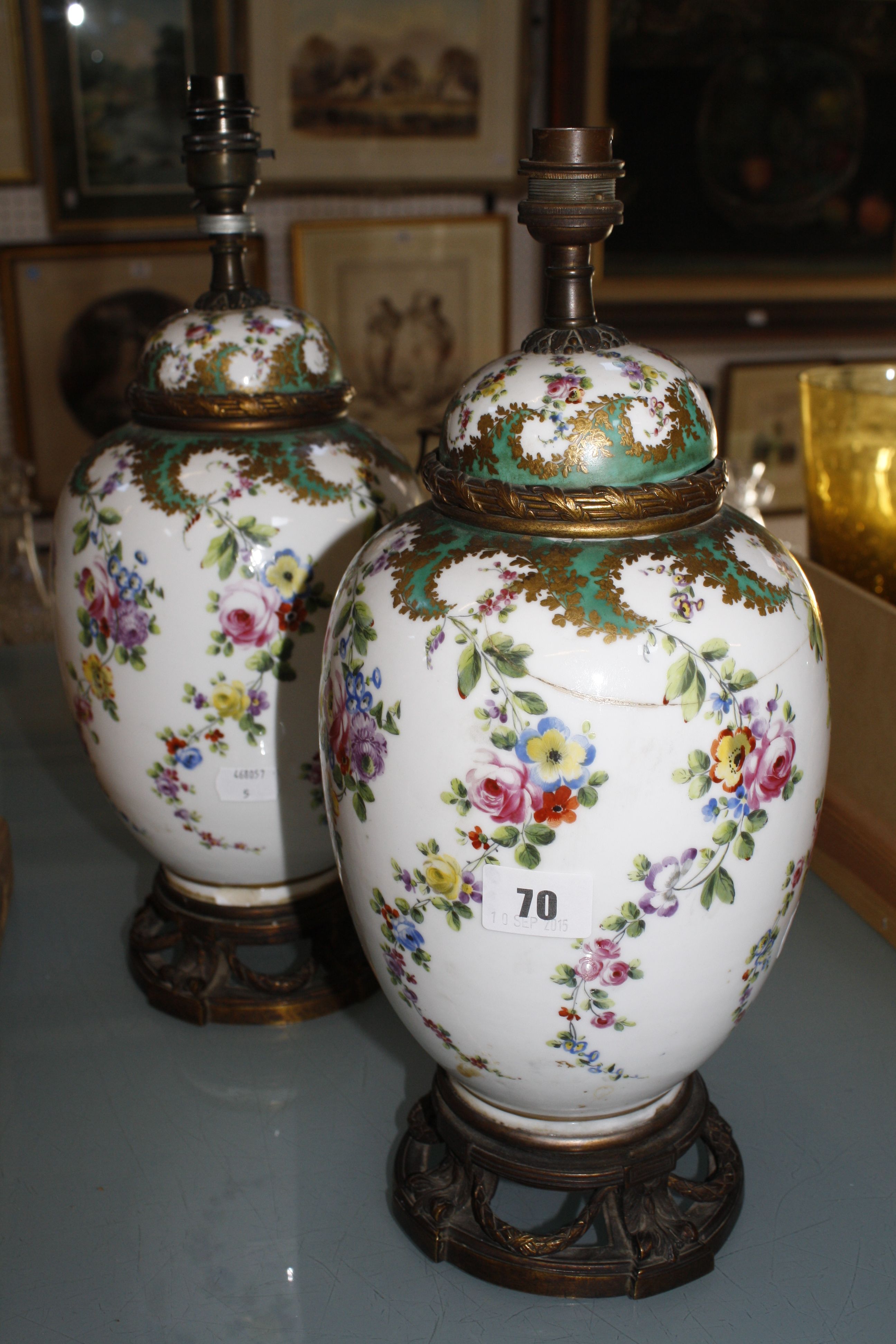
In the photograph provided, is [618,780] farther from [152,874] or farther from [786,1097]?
[152,874]

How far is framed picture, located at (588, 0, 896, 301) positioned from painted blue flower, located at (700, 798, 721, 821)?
237 cm

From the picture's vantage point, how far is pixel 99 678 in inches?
48.7

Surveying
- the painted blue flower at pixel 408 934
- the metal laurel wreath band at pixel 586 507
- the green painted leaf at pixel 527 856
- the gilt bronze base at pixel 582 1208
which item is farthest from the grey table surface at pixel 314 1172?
the metal laurel wreath band at pixel 586 507

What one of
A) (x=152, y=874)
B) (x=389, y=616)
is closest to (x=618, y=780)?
(x=389, y=616)

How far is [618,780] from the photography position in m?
0.85

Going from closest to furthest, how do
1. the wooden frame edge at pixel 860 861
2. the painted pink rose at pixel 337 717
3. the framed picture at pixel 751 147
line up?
the painted pink rose at pixel 337 717
the wooden frame edge at pixel 860 861
the framed picture at pixel 751 147

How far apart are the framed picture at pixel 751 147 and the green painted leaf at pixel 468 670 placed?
92.8 inches

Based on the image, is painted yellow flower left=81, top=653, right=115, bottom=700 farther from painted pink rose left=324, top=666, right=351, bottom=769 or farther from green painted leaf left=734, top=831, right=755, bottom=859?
green painted leaf left=734, top=831, right=755, bottom=859

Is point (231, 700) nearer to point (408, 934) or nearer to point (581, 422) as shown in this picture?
point (408, 934)

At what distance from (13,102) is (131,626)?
1950 mm

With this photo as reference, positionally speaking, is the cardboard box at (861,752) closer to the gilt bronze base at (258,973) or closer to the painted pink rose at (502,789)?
the gilt bronze base at (258,973)

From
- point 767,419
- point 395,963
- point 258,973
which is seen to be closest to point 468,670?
point 395,963

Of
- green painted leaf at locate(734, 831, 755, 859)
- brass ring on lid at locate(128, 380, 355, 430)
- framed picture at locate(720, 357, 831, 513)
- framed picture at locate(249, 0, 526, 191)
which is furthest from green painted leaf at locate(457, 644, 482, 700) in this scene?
framed picture at locate(720, 357, 831, 513)

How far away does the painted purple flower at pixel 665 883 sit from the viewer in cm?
87
